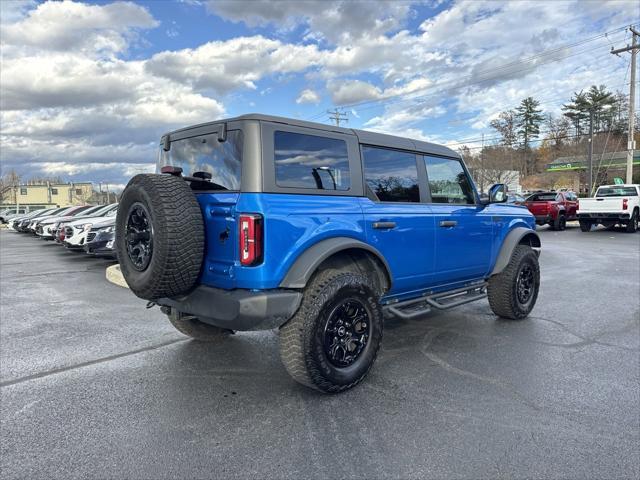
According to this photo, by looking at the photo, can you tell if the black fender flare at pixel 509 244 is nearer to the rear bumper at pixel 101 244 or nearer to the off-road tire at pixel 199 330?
the off-road tire at pixel 199 330

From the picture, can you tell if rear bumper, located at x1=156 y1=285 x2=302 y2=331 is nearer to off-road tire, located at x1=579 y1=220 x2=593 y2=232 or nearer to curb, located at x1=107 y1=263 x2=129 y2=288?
curb, located at x1=107 y1=263 x2=129 y2=288

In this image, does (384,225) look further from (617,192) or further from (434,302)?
(617,192)

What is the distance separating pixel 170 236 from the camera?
3166mm

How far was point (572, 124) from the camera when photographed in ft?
222

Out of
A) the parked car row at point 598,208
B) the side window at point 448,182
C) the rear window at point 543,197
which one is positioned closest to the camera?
the side window at point 448,182

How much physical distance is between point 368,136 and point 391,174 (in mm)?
426

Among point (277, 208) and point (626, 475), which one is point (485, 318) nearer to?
point (626, 475)

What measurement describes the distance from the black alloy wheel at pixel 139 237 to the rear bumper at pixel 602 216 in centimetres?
1977

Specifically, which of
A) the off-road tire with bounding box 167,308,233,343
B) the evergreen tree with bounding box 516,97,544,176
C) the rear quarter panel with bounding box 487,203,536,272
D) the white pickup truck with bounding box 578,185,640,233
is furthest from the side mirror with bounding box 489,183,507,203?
the evergreen tree with bounding box 516,97,544,176

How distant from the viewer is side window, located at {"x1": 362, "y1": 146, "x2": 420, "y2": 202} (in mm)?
4137

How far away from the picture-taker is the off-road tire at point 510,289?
18.1 feet

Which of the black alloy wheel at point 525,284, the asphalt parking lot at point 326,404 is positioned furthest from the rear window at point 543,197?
the black alloy wheel at point 525,284

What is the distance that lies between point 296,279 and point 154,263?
3.29 ft

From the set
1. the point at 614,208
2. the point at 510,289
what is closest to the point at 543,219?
the point at 614,208
